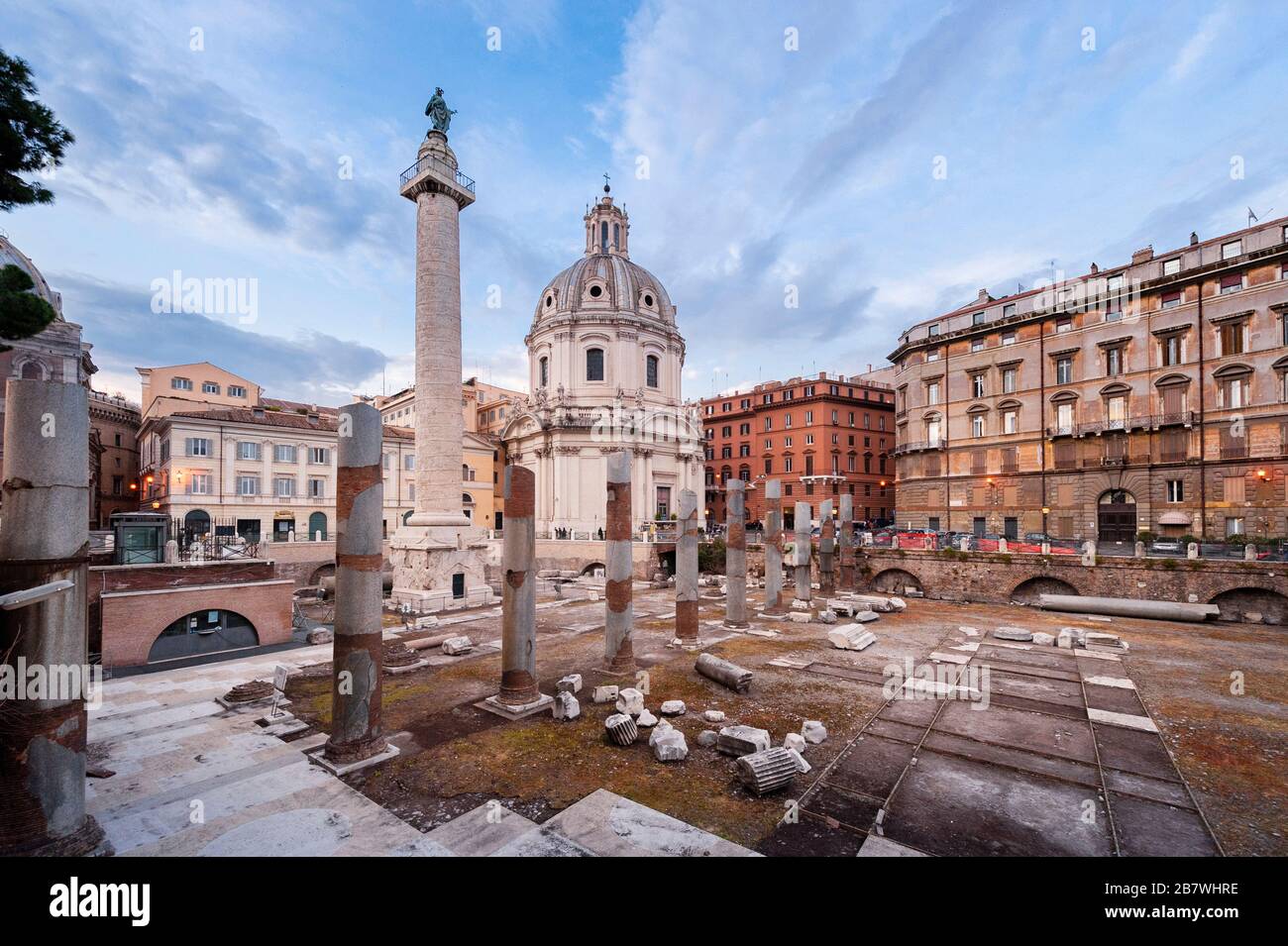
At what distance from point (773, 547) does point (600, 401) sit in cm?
2450

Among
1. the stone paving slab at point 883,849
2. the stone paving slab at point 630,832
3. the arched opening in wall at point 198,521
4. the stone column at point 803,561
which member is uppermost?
the arched opening in wall at point 198,521

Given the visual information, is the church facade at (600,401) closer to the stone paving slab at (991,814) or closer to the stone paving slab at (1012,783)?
the stone paving slab at (1012,783)

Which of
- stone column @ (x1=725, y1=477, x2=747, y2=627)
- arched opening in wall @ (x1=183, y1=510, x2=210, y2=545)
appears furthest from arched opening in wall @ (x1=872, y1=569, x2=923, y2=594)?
arched opening in wall @ (x1=183, y1=510, x2=210, y2=545)

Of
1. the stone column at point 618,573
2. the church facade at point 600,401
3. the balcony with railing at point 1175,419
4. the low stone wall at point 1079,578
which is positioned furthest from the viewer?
the church facade at point 600,401

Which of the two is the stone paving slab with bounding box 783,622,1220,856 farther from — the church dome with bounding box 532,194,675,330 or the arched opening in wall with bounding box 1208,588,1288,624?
the church dome with bounding box 532,194,675,330

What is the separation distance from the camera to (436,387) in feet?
79.0

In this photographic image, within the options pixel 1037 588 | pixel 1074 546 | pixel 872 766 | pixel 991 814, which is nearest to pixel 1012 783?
pixel 991 814

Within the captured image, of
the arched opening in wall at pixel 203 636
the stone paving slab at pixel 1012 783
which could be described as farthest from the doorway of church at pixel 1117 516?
the arched opening in wall at pixel 203 636

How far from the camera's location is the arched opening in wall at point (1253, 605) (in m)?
22.3

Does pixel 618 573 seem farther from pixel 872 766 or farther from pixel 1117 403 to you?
pixel 1117 403

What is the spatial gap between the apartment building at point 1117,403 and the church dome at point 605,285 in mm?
21420

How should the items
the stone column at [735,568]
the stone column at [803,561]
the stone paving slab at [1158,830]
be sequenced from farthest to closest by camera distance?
the stone column at [803,561] < the stone column at [735,568] < the stone paving slab at [1158,830]

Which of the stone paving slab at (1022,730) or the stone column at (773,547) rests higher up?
the stone column at (773,547)
